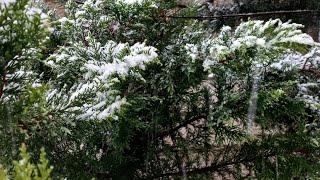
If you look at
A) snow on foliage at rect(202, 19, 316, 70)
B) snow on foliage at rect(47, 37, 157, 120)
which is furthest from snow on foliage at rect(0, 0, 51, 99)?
snow on foliage at rect(202, 19, 316, 70)

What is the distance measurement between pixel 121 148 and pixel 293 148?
3.08 ft

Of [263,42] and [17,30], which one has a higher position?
[263,42]

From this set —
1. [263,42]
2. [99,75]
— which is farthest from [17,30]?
[263,42]

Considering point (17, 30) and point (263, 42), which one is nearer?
point (17, 30)

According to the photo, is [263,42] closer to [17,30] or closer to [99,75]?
[99,75]

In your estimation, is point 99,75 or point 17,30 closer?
point 17,30

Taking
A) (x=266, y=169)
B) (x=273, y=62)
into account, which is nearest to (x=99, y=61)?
(x=273, y=62)

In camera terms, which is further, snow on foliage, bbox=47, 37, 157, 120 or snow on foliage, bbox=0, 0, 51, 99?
snow on foliage, bbox=47, 37, 157, 120

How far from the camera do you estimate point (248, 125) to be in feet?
6.72

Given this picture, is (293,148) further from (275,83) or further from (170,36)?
(170,36)

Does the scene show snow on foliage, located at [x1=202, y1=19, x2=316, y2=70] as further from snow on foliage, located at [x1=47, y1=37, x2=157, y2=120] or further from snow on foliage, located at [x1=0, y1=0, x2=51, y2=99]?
snow on foliage, located at [x1=0, y1=0, x2=51, y2=99]

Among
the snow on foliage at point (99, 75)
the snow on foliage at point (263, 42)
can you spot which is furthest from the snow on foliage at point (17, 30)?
the snow on foliage at point (263, 42)

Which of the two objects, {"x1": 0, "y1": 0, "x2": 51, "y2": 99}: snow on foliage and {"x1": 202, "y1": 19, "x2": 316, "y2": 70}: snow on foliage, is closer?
{"x1": 0, "y1": 0, "x2": 51, "y2": 99}: snow on foliage

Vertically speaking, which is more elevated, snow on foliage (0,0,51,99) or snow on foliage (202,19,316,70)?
snow on foliage (202,19,316,70)
